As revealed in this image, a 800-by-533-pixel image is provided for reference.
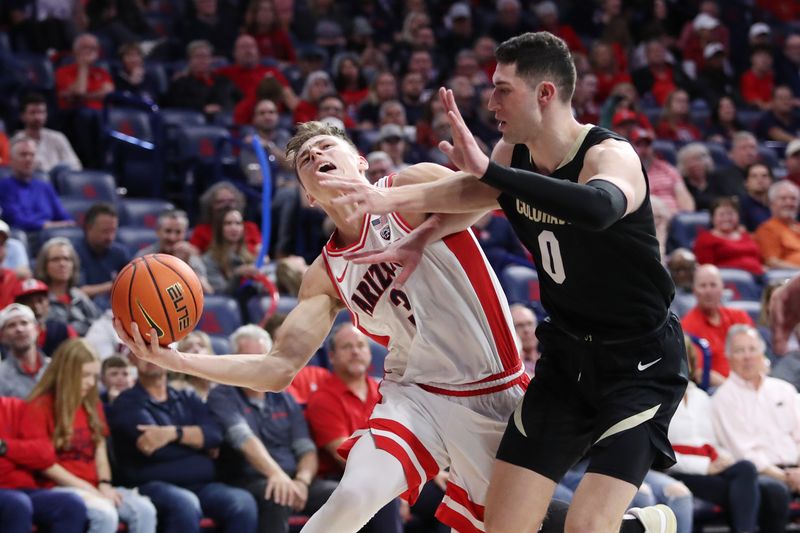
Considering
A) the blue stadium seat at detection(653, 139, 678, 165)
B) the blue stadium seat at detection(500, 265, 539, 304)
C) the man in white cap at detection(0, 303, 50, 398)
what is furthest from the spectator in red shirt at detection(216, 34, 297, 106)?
the man in white cap at detection(0, 303, 50, 398)

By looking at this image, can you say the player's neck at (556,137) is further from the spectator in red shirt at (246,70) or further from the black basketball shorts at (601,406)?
the spectator in red shirt at (246,70)

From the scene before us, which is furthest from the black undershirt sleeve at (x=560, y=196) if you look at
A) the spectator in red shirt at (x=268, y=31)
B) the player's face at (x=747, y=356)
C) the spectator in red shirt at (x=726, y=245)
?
the spectator in red shirt at (x=268, y=31)

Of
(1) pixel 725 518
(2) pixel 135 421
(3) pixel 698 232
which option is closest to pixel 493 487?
(2) pixel 135 421

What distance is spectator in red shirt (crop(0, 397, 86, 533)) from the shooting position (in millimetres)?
6684

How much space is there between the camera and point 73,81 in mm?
11344

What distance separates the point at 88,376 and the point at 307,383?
1.74 metres

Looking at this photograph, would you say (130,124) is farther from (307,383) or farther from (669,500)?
(669,500)

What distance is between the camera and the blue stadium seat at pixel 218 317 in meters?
8.77

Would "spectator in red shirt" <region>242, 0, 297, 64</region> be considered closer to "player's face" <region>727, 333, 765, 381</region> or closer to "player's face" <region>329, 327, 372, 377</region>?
"player's face" <region>329, 327, 372, 377</region>

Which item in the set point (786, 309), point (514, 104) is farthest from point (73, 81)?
point (786, 309)

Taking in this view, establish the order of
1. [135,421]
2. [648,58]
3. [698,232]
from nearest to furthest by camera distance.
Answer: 1. [135,421]
2. [698,232]
3. [648,58]

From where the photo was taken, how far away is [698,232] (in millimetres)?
11414

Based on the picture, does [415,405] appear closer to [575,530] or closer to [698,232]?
[575,530]

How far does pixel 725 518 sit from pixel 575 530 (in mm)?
4490
